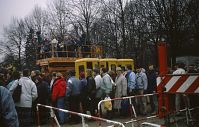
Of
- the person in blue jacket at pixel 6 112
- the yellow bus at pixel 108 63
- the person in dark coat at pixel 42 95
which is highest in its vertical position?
the yellow bus at pixel 108 63

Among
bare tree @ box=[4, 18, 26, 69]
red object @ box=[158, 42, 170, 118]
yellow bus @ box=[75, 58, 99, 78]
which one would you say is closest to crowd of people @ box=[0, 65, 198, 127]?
red object @ box=[158, 42, 170, 118]

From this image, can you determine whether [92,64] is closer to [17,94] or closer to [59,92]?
[59,92]

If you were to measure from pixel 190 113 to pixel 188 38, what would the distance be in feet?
90.6

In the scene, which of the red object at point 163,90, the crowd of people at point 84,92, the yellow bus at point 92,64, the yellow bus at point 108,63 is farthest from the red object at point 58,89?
the yellow bus at point 108,63

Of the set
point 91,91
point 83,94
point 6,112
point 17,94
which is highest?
point 6,112

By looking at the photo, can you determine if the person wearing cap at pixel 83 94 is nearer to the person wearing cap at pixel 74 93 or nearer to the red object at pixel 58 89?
the person wearing cap at pixel 74 93

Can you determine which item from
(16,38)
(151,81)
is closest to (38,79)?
(151,81)

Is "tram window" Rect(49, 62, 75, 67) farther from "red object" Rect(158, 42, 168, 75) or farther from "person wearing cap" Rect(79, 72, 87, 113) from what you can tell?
"red object" Rect(158, 42, 168, 75)

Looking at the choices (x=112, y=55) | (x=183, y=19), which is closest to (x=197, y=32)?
(x=183, y=19)

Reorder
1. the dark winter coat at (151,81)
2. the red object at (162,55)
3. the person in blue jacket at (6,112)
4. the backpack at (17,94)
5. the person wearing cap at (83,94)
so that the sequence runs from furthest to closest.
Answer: the dark winter coat at (151,81) < the person wearing cap at (83,94) < the backpack at (17,94) < the red object at (162,55) < the person in blue jacket at (6,112)

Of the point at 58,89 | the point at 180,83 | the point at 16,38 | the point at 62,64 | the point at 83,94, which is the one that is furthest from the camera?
the point at 16,38

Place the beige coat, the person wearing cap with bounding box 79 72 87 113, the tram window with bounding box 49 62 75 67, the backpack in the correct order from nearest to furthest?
1. the backpack
2. the person wearing cap with bounding box 79 72 87 113
3. the beige coat
4. the tram window with bounding box 49 62 75 67

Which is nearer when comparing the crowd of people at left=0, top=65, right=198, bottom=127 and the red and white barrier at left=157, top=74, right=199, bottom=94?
the red and white barrier at left=157, top=74, right=199, bottom=94

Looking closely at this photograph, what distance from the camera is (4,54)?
64.1m
